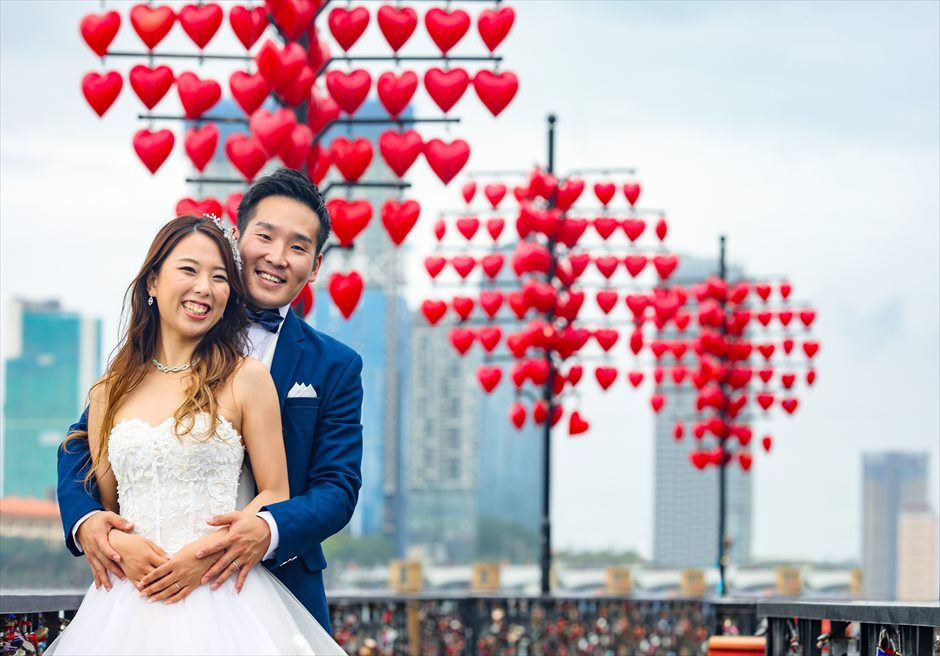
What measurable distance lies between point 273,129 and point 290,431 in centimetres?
428

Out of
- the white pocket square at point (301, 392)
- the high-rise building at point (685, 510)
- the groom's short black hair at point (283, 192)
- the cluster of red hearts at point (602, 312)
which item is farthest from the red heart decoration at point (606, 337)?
the high-rise building at point (685, 510)

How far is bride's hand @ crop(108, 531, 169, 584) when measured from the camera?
3215 millimetres

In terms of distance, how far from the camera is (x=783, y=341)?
16.9 meters

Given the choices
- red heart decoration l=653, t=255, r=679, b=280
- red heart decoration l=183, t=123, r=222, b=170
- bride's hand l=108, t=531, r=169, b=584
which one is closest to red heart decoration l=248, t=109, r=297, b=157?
red heart decoration l=183, t=123, r=222, b=170

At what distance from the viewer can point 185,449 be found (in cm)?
326

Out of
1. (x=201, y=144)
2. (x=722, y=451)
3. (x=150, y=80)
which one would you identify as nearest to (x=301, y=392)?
(x=150, y=80)

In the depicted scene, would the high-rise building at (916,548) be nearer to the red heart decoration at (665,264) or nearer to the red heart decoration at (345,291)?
the red heart decoration at (665,264)

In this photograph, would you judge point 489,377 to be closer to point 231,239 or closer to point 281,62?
point 281,62

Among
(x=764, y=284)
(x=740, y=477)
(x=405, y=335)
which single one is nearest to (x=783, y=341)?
(x=764, y=284)

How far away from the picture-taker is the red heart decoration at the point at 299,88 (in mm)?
7660

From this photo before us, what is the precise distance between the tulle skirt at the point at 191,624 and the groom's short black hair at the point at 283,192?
0.83 m

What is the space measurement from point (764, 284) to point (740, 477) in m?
73.7

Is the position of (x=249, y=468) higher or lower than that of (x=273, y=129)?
lower

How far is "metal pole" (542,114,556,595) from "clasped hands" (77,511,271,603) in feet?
31.6
